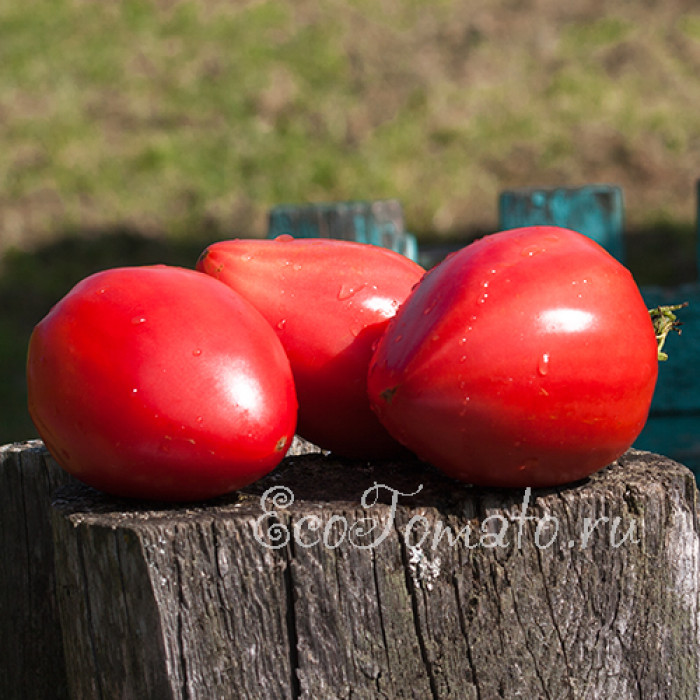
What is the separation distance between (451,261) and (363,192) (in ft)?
16.4

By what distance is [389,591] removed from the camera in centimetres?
140

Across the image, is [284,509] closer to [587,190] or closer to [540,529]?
[540,529]

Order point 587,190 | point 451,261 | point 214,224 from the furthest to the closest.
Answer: point 214,224, point 587,190, point 451,261

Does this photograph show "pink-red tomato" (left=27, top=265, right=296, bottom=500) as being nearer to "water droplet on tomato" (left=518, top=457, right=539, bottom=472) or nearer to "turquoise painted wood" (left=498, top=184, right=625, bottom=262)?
"water droplet on tomato" (left=518, top=457, right=539, bottom=472)

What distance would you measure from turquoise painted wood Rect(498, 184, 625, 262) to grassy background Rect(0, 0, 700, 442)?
268 centimetres

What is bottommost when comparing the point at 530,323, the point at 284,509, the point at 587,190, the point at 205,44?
the point at 284,509

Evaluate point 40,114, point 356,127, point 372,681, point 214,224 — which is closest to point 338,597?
point 372,681

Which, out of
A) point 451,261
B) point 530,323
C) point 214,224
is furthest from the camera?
point 214,224

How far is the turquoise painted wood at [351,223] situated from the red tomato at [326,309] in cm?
179

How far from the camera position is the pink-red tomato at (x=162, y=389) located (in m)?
1.35

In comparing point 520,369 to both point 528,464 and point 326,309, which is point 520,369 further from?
point 326,309

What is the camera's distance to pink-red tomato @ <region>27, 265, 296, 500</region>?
1.35m

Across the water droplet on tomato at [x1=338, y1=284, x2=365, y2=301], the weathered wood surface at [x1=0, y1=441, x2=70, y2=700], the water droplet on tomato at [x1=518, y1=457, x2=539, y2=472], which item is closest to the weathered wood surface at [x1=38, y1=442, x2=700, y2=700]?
the water droplet on tomato at [x1=518, y1=457, x2=539, y2=472]

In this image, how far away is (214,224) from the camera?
6.30 m
